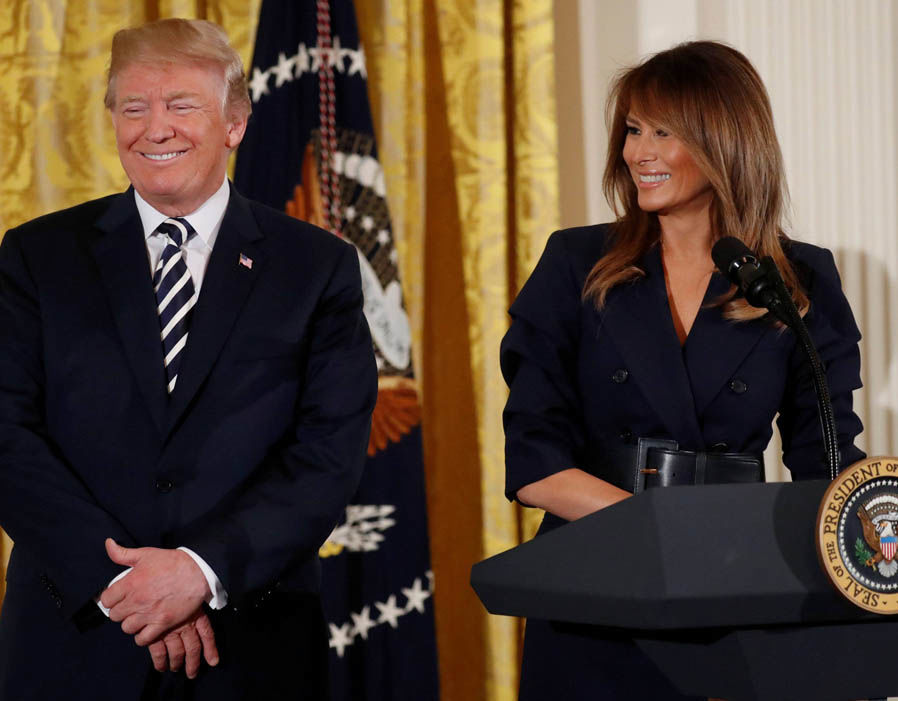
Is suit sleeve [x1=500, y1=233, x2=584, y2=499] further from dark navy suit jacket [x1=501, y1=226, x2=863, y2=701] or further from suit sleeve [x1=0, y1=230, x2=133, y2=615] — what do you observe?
suit sleeve [x1=0, y1=230, x2=133, y2=615]

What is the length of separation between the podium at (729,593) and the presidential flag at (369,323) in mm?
1760

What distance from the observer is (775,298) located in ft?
4.96

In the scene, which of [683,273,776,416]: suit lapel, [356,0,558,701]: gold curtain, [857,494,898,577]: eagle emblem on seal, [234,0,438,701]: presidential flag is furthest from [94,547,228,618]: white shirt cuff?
[356,0,558,701]: gold curtain

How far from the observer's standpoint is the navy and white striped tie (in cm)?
193

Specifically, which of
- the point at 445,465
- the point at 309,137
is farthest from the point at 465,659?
the point at 309,137

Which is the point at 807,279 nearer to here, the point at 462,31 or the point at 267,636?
the point at 267,636

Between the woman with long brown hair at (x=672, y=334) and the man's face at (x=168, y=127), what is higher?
the man's face at (x=168, y=127)

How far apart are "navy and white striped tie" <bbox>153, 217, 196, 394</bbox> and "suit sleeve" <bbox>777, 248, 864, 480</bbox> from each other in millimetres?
1052

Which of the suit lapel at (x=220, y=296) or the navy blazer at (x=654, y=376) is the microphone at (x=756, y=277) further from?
the suit lapel at (x=220, y=296)

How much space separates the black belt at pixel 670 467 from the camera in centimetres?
195

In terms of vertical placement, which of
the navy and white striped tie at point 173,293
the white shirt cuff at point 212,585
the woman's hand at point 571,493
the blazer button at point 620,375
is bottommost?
the white shirt cuff at point 212,585

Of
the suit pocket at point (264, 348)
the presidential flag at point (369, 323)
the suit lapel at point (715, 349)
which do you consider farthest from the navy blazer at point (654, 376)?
the presidential flag at point (369, 323)

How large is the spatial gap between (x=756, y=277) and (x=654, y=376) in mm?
513

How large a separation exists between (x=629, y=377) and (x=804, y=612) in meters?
0.84
